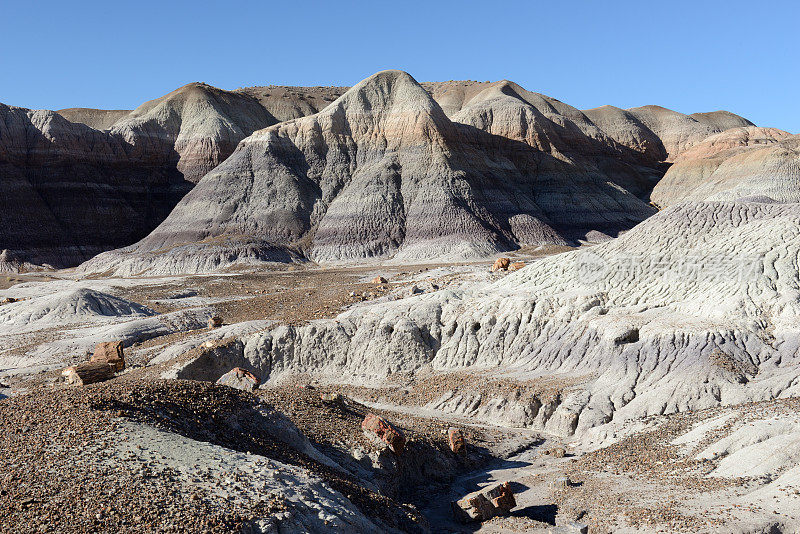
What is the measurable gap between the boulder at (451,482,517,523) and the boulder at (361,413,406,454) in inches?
75.9

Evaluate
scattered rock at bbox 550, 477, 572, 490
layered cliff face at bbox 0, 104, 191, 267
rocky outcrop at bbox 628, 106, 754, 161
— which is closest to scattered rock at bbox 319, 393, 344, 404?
scattered rock at bbox 550, 477, 572, 490

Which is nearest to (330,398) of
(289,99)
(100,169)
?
(100,169)

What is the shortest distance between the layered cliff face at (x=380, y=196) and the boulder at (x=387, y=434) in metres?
48.7

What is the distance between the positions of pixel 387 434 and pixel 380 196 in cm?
5709

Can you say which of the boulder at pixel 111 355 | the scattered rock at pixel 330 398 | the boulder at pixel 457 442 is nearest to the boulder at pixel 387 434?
the boulder at pixel 457 442

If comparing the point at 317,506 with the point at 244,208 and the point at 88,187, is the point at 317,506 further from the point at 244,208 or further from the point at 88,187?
the point at 88,187

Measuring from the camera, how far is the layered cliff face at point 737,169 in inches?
2908

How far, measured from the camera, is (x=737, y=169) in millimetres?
80000

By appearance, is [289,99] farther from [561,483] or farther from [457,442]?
[561,483]

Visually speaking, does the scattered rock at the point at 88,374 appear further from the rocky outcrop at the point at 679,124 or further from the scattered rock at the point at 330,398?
the rocky outcrop at the point at 679,124

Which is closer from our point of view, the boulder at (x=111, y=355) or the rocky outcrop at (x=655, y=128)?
the boulder at (x=111, y=355)

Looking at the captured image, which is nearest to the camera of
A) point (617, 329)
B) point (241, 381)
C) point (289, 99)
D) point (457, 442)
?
point (457, 442)

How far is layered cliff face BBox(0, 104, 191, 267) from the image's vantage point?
77500mm

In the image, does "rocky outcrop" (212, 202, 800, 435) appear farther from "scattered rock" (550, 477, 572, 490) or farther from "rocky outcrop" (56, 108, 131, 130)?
"rocky outcrop" (56, 108, 131, 130)
